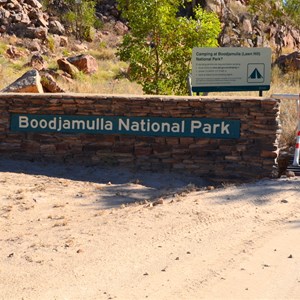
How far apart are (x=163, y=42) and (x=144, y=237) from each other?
787 cm

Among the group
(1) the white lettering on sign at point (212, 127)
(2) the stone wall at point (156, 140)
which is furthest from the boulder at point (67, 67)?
(1) the white lettering on sign at point (212, 127)

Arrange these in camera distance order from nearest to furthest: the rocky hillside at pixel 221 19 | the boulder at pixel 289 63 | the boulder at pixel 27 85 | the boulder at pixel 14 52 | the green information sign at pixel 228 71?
the green information sign at pixel 228 71
the boulder at pixel 27 85
the boulder at pixel 289 63
the boulder at pixel 14 52
the rocky hillside at pixel 221 19

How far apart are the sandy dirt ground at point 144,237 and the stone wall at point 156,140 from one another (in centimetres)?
34

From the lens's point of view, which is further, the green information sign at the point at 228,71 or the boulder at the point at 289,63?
the boulder at the point at 289,63

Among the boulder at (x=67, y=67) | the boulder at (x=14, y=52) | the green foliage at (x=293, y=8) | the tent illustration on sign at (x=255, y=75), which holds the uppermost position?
the green foliage at (x=293, y=8)

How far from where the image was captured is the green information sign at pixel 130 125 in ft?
31.2

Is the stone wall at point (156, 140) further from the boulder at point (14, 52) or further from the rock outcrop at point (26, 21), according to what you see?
the rock outcrop at point (26, 21)

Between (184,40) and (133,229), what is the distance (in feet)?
25.3

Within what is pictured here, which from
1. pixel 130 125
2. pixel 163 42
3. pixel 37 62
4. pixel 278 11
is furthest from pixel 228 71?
pixel 278 11

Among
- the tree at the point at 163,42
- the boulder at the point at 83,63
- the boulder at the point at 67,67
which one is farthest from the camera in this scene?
the boulder at the point at 83,63

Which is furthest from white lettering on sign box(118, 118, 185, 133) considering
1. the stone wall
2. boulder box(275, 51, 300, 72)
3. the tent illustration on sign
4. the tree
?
boulder box(275, 51, 300, 72)

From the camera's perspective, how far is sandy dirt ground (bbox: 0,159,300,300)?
508 cm

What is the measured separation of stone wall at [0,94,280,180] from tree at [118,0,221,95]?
372cm

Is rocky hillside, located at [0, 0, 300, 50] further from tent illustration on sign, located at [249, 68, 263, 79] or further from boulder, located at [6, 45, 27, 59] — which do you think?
tent illustration on sign, located at [249, 68, 263, 79]
